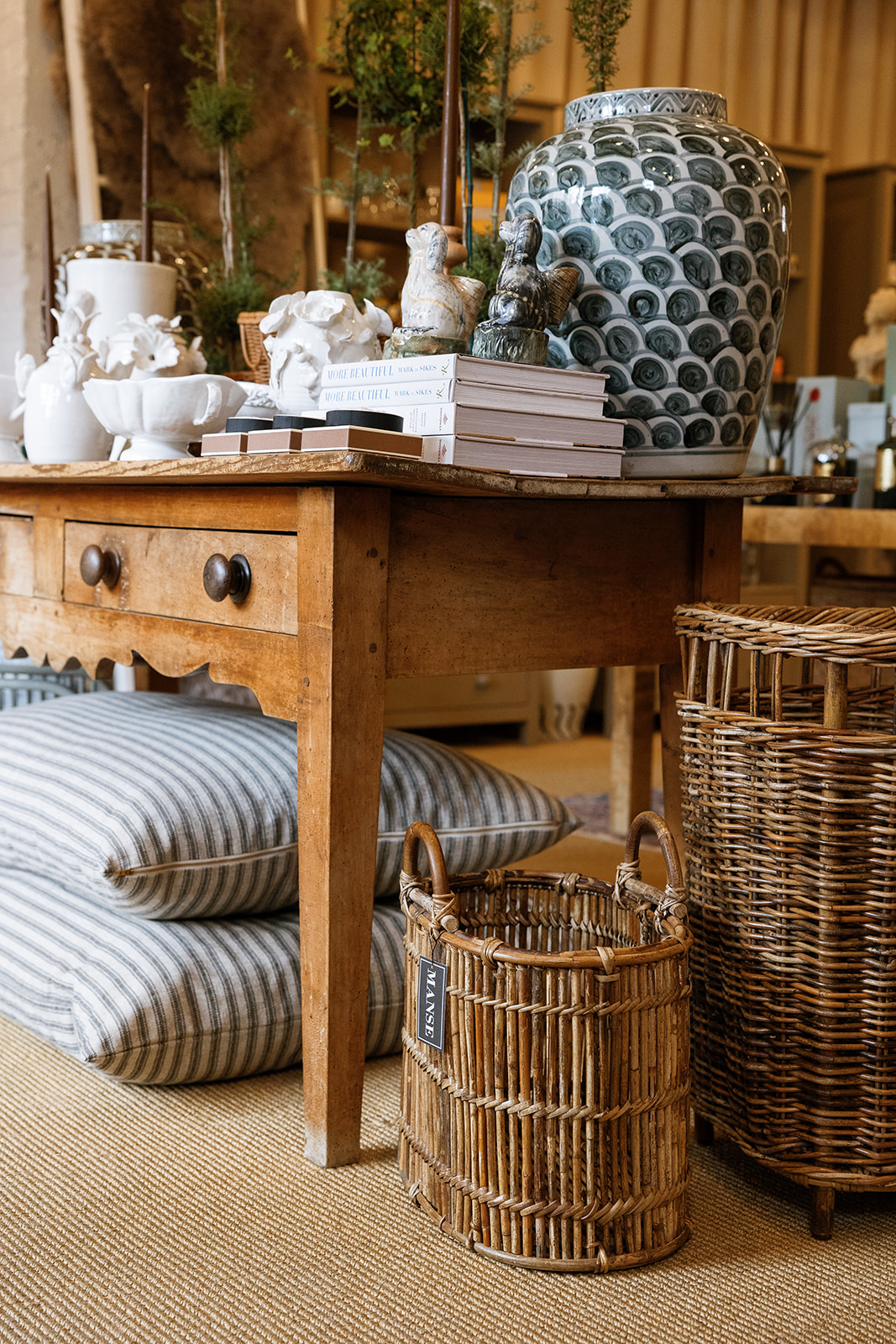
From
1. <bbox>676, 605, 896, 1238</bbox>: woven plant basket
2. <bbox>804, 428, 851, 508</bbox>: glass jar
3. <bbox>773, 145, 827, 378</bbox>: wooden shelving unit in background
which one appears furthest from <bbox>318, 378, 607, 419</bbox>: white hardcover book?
<bbox>773, 145, 827, 378</bbox>: wooden shelving unit in background

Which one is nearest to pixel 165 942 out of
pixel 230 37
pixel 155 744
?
pixel 155 744

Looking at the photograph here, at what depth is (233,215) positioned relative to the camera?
7.52 feet

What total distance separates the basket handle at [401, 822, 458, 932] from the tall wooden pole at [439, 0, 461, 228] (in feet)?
2.01

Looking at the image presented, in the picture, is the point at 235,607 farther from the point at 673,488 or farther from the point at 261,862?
the point at 673,488

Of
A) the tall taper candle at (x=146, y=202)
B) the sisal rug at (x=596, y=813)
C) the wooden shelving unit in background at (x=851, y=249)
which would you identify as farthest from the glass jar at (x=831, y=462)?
the wooden shelving unit in background at (x=851, y=249)

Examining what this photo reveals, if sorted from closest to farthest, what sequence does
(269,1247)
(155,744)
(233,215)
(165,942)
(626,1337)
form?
(626,1337) → (269,1247) → (165,942) → (155,744) → (233,215)

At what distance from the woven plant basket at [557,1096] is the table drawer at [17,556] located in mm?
849

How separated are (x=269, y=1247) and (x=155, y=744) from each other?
66 cm

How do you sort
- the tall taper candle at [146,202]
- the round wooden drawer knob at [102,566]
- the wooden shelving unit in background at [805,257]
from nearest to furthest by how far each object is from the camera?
1. the round wooden drawer knob at [102,566]
2. the tall taper candle at [146,202]
3. the wooden shelving unit in background at [805,257]

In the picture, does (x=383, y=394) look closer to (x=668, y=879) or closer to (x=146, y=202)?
(x=668, y=879)

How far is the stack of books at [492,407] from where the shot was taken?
117cm

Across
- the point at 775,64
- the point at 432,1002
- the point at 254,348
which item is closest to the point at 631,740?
the point at 254,348

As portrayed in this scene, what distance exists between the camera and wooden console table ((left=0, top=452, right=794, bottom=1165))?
114 centimetres

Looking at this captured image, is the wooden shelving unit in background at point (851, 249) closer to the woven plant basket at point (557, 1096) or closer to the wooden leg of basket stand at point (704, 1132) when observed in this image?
the wooden leg of basket stand at point (704, 1132)
